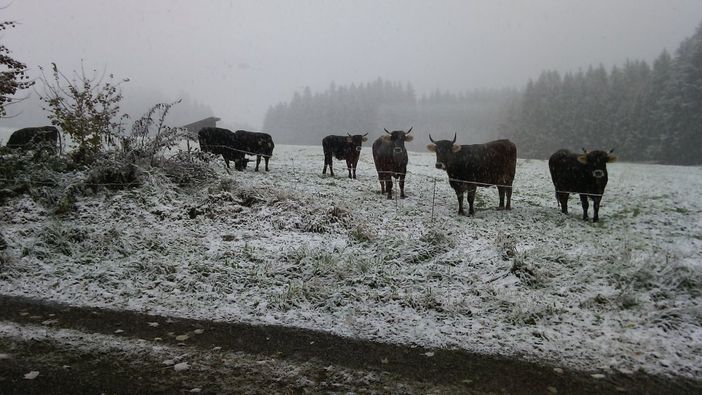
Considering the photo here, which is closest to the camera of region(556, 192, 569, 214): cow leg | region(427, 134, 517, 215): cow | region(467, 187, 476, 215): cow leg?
region(467, 187, 476, 215): cow leg

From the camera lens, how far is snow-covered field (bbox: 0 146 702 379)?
5570 mm

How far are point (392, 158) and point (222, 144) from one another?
7782mm

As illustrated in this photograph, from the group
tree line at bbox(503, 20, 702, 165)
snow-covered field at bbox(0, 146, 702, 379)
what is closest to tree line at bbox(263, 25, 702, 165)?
tree line at bbox(503, 20, 702, 165)

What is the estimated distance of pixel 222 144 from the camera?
17.8m

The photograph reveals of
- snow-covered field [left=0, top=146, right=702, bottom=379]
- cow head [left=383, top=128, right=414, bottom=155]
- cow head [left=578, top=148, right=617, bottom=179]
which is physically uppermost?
cow head [left=383, top=128, right=414, bottom=155]

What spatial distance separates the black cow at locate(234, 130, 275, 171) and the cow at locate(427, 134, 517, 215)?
8.70 metres

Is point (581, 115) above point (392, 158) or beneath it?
above

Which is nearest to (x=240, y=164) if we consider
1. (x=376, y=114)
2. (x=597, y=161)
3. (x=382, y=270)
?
(x=382, y=270)

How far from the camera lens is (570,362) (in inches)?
193

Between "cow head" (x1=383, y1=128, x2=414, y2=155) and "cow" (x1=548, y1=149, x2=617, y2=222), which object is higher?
"cow head" (x1=383, y1=128, x2=414, y2=155)

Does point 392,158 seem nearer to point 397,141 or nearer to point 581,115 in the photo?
point 397,141

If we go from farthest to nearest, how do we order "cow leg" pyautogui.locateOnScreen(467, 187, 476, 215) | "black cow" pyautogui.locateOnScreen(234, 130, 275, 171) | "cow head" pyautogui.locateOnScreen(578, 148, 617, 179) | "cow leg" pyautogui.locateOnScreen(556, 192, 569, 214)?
"black cow" pyautogui.locateOnScreen(234, 130, 275, 171) → "cow leg" pyautogui.locateOnScreen(556, 192, 569, 214) → "cow leg" pyautogui.locateOnScreen(467, 187, 476, 215) → "cow head" pyautogui.locateOnScreen(578, 148, 617, 179)

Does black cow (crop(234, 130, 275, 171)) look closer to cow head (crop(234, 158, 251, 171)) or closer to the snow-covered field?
cow head (crop(234, 158, 251, 171))

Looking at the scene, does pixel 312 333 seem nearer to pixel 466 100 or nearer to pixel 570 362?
pixel 570 362
